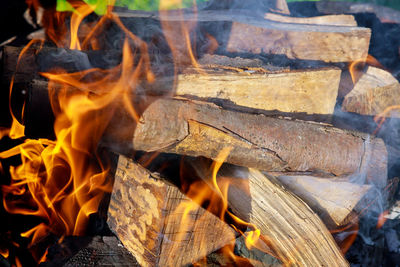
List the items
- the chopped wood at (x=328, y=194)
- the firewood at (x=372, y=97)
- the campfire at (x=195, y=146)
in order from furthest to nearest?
1. the firewood at (x=372, y=97)
2. the chopped wood at (x=328, y=194)
3. the campfire at (x=195, y=146)

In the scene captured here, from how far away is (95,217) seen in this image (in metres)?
2.31

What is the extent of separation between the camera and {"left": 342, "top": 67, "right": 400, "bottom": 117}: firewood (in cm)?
242

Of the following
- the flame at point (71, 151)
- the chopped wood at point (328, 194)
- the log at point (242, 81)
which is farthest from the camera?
the chopped wood at point (328, 194)

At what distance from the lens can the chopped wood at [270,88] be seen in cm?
192

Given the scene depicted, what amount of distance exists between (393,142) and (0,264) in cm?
299

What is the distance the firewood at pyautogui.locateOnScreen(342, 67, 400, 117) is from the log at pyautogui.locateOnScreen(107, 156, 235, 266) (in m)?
1.40

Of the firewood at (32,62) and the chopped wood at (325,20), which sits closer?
the firewood at (32,62)

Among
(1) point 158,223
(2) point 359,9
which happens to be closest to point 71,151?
(1) point 158,223

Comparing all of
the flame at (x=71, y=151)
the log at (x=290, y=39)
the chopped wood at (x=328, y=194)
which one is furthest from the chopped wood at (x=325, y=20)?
the chopped wood at (x=328, y=194)

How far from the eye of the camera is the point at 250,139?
1.71 m

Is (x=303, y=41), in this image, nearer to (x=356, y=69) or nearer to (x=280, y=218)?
(x=356, y=69)

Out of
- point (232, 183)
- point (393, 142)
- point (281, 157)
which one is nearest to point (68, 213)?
point (232, 183)

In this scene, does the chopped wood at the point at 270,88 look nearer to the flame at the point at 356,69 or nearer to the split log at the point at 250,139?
the split log at the point at 250,139

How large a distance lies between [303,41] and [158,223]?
1.81 metres
